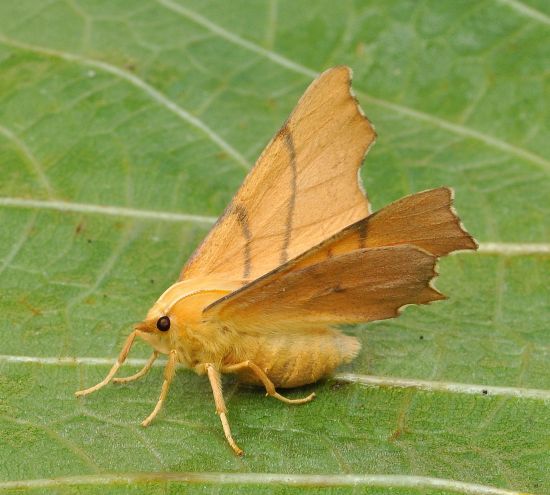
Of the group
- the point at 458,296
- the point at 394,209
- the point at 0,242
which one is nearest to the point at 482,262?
the point at 458,296

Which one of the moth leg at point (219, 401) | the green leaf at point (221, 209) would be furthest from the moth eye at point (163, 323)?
the green leaf at point (221, 209)

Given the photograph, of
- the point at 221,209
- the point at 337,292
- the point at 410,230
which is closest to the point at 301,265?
the point at 337,292

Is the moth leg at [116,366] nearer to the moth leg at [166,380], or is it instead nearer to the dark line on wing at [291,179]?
the moth leg at [166,380]

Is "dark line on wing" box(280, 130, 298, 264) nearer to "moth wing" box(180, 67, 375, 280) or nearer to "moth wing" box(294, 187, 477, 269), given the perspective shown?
"moth wing" box(180, 67, 375, 280)

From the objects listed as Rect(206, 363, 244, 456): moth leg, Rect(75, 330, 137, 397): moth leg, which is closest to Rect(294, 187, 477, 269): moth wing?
Rect(206, 363, 244, 456): moth leg

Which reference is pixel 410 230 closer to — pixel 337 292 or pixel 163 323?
pixel 337 292

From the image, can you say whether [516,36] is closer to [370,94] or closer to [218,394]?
[370,94]

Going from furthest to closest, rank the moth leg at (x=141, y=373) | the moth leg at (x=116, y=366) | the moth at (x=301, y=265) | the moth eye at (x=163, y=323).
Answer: the moth leg at (x=141, y=373)
the moth leg at (x=116, y=366)
the moth eye at (x=163, y=323)
the moth at (x=301, y=265)
